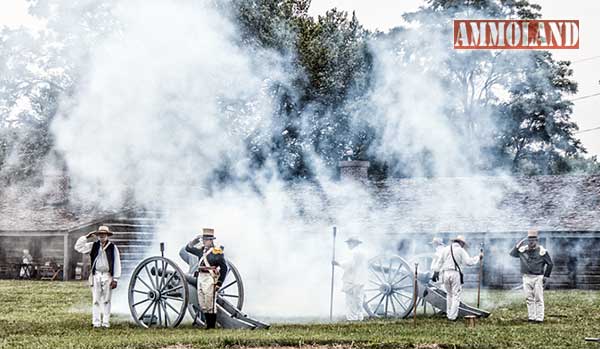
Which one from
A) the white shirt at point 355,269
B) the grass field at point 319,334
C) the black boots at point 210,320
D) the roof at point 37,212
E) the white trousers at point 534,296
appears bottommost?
the grass field at point 319,334

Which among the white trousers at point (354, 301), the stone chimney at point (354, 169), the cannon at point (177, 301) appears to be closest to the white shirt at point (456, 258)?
the white trousers at point (354, 301)

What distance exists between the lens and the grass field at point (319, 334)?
12305 mm

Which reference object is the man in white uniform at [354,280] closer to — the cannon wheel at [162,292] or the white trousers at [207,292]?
the white trousers at [207,292]

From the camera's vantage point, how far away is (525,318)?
1719 cm

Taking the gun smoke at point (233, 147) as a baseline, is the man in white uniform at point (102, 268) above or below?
below

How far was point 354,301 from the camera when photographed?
1686 centimetres

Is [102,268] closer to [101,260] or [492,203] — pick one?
[101,260]

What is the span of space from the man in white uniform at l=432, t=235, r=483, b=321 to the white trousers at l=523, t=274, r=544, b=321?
1.07m

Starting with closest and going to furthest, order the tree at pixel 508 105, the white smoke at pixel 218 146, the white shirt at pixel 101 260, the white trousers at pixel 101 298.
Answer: the white trousers at pixel 101 298
the white shirt at pixel 101 260
the white smoke at pixel 218 146
the tree at pixel 508 105

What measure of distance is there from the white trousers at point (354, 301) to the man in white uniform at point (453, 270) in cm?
152

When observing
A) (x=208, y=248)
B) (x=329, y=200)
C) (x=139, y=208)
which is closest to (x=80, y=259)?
(x=139, y=208)

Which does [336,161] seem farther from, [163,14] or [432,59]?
[163,14]

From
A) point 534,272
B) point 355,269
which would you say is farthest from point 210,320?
point 534,272

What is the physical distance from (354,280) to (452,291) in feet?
5.74
